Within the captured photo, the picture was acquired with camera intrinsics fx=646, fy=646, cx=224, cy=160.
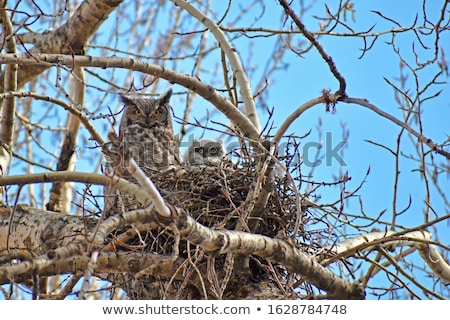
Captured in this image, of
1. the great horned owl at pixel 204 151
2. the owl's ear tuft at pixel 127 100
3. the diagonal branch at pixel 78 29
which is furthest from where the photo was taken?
the owl's ear tuft at pixel 127 100

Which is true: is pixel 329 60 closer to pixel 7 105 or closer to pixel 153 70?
pixel 153 70

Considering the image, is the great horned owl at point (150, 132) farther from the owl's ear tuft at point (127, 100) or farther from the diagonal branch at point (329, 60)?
the diagonal branch at point (329, 60)

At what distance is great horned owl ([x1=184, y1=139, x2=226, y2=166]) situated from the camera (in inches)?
193

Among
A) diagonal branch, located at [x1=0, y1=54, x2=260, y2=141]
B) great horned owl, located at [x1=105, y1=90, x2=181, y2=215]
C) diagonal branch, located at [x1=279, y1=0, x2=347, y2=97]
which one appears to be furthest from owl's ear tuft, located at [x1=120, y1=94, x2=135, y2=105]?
diagonal branch, located at [x1=279, y1=0, x2=347, y2=97]

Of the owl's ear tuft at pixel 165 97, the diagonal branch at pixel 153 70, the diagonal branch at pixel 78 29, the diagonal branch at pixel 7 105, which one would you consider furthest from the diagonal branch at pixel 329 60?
the owl's ear tuft at pixel 165 97

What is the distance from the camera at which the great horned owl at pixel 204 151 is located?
4.91m

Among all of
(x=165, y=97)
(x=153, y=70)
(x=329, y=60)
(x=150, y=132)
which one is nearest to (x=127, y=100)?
(x=165, y=97)

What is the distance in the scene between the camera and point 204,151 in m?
5.01

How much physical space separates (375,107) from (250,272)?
1.15m

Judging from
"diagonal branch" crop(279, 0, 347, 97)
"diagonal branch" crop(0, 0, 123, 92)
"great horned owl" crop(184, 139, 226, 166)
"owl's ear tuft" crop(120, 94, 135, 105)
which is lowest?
"diagonal branch" crop(279, 0, 347, 97)

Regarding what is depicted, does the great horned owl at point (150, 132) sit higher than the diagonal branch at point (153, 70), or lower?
higher

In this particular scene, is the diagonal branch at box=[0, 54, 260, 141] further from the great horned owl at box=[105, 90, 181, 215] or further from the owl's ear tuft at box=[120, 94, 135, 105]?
the owl's ear tuft at box=[120, 94, 135, 105]

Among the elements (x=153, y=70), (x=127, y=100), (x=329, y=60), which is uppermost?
(x=127, y=100)

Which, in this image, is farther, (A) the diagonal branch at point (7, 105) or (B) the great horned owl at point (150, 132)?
(B) the great horned owl at point (150, 132)
